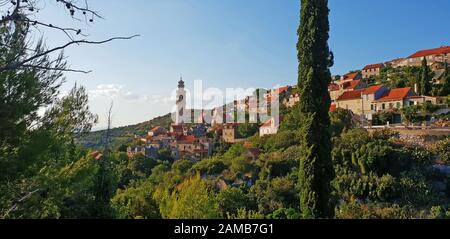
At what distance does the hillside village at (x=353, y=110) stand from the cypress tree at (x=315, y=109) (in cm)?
1559

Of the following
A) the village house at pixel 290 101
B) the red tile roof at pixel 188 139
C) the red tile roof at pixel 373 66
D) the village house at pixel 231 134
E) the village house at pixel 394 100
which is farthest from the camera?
the red tile roof at pixel 373 66

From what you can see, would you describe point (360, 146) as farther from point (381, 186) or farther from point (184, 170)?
point (184, 170)

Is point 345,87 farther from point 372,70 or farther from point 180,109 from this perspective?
point 180,109

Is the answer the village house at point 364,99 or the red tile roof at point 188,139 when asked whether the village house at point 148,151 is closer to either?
the red tile roof at point 188,139

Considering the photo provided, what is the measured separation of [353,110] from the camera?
43.6 m

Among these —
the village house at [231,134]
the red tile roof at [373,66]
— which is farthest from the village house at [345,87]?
the red tile roof at [373,66]

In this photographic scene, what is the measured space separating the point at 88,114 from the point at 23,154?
22.4 feet

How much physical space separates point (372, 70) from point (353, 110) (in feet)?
99.2

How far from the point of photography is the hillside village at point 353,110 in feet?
118

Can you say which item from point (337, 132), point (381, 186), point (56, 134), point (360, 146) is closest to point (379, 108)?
point (337, 132)

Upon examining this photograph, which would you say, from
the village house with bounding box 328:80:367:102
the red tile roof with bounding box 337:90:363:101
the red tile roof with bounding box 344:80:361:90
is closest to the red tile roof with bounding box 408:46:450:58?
the village house with bounding box 328:80:367:102

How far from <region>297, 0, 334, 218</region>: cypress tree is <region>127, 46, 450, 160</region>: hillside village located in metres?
15.6

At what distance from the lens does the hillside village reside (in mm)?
36062

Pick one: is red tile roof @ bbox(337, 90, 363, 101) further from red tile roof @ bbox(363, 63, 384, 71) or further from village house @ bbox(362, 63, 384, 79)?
red tile roof @ bbox(363, 63, 384, 71)
